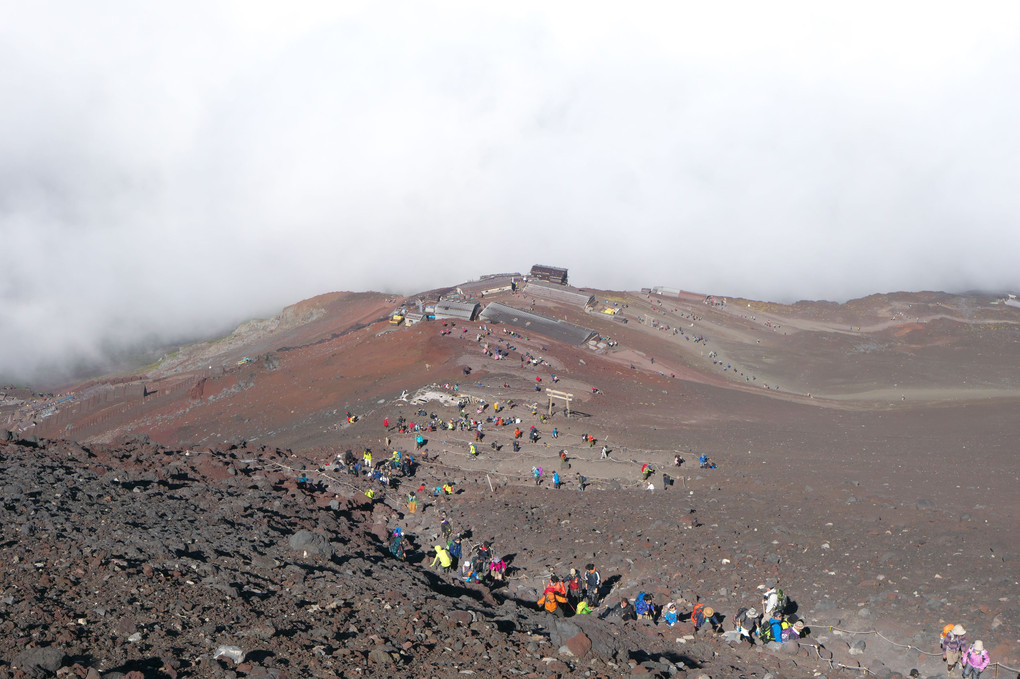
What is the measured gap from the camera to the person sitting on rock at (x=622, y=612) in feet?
63.1

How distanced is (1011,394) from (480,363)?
39.3 m

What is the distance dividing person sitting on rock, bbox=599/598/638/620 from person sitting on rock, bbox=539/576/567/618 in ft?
3.59

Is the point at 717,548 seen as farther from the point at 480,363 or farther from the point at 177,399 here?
the point at 177,399

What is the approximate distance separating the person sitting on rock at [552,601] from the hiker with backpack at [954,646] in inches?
332

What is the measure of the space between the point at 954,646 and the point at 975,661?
0.69 metres

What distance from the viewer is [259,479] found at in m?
27.7

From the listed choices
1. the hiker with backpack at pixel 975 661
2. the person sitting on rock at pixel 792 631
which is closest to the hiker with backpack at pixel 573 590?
the person sitting on rock at pixel 792 631

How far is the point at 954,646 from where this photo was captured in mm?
16562

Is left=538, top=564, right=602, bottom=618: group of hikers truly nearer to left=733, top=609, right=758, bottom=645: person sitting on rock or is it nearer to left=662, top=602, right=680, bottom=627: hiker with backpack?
left=662, top=602, right=680, bottom=627: hiker with backpack

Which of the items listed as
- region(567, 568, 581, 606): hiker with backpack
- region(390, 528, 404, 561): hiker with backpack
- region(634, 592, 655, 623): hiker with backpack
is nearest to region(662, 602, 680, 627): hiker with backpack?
region(634, 592, 655, 623): hiker with backpack

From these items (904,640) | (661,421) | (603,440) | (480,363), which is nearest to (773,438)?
(661,421)

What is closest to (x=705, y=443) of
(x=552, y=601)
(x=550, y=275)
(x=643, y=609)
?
(x=643, y=609)

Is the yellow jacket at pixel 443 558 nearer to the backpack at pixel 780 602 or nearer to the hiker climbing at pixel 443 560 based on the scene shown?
the hiker climbing at pixel 443 560

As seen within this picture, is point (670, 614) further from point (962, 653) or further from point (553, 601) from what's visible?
point (962, 653)
